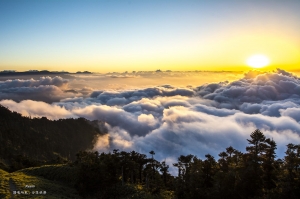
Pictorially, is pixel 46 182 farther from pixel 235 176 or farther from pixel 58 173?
pixel 235 176

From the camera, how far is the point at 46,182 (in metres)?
64.8

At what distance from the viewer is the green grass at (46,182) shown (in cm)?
5082

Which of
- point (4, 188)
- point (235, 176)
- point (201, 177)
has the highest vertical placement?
point (235, 176)

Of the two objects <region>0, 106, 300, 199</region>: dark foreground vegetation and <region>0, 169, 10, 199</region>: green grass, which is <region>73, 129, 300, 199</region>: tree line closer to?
<region>0, 106, 300, 199</region>: dark foreground vegetation

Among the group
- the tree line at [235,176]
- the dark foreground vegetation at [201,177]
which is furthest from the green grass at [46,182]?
the tree line at [235,176]

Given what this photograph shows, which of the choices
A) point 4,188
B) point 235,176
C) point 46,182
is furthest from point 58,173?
point 235,176

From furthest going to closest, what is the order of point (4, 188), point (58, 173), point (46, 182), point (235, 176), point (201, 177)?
point (58, 173), point (46, 182), point (201, 177), point (4, 188), point (235, 176)

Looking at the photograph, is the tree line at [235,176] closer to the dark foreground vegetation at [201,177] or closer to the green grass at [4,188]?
the dark foreground vegetation at [201,177]

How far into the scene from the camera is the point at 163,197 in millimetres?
58250

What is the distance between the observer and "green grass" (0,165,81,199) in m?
50.8

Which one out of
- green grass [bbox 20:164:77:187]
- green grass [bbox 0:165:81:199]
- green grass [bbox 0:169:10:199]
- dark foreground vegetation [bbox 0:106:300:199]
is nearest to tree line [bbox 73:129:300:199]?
dark foreground vegetation [bbox 0:106:300:199]

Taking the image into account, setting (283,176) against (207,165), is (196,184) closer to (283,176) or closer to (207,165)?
(207,165)

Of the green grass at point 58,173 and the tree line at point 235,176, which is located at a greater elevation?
the tree line at point 235,176

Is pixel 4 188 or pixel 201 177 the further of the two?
pixel 201 177
